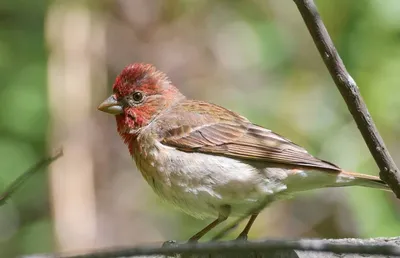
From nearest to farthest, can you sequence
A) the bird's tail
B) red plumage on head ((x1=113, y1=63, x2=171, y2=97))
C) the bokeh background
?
the bird's tail
red plumage on head ((x1=113, y1=63, x2=171, y2=97))
the bokeh background

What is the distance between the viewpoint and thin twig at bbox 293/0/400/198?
2785 millimetres

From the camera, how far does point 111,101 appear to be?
4855 millimetres

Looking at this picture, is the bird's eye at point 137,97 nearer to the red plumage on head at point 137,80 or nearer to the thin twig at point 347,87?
the red plumage on head at point 137,80

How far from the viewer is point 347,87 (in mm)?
2914

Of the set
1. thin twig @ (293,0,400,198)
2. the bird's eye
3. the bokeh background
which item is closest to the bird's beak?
the bird's eye

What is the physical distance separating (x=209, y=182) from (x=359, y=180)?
86cm

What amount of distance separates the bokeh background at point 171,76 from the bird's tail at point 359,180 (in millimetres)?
1036

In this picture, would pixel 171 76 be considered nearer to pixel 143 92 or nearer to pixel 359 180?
pixel 143 92

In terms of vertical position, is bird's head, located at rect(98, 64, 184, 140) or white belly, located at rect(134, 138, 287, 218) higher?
bird's head, located at rect(98, 64, 184, 140)

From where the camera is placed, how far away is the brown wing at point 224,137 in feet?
14.0

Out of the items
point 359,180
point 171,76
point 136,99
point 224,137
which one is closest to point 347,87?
point 359,180

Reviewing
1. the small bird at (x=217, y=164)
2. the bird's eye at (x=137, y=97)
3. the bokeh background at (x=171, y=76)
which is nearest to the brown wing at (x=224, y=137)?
the small bird at (x=217, y=164)

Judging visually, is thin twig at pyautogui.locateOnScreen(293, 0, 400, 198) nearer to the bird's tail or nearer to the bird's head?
the bird's tail

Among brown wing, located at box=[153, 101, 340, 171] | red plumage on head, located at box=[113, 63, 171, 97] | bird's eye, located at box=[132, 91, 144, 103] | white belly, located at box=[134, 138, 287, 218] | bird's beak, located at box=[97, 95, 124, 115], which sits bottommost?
white belly, located at box=[134, 138, 287, 218]
